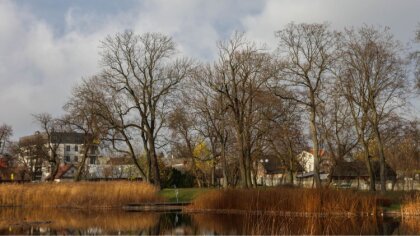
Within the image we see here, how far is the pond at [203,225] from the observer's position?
69.4 feet

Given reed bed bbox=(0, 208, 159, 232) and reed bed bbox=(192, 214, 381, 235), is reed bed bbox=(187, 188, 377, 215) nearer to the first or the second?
reed bed bbox=(192, 214, 381, 235)

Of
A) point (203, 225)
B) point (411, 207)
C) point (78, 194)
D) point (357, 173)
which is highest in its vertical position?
point (357, 173)

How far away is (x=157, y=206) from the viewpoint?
37.8 m

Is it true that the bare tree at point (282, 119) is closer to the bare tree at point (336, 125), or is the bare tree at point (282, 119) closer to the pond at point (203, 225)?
the bare tree at point (336, 125)

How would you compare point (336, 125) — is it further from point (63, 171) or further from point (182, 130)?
point (63, 171)

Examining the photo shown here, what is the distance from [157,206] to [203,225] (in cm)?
1348

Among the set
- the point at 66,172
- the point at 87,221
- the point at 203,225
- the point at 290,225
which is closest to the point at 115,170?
the point at 66,172

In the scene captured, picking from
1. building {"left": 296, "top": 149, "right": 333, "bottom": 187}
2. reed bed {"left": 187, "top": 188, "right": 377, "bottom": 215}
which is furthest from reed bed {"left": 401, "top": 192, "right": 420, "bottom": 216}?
building {"left": 296, "top": 149, "right": 333, "bottom": 187}

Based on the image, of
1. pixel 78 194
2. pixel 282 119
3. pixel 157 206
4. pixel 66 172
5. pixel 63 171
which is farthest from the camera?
pixel 66 172

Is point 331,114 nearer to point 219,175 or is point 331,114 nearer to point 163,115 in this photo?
point 163,115

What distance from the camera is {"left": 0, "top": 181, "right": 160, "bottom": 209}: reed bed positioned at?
3738cm

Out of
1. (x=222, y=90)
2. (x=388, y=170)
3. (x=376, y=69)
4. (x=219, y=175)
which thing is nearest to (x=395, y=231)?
(x=376, y=69)

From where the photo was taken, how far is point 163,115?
5122cm

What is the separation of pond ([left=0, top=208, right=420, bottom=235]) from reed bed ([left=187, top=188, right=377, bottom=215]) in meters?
1.22
